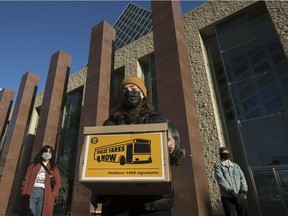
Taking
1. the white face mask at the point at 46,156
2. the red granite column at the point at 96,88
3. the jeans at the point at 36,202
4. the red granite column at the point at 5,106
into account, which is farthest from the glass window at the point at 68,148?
the jeans at the point at 36,202

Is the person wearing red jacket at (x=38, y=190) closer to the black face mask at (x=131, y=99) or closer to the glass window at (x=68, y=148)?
the black face mask at (x=131, y=99)

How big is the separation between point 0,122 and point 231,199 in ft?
55.1

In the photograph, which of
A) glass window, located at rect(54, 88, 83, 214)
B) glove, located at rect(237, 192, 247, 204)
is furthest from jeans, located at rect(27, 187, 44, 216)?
glass window, located at rect(54, 88, 83, 214)

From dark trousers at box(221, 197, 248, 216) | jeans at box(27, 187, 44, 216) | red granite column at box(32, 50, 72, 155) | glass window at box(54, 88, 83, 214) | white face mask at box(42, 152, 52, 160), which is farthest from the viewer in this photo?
red granite column at box(32, 50, 72, 155)

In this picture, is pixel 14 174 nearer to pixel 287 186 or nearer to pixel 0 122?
pixel 0 122

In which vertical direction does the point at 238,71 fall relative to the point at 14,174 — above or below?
above

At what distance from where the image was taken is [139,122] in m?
1.60

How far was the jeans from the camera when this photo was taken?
3402mm

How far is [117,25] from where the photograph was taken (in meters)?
44.8

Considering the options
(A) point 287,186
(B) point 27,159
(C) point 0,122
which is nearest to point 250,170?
(A) point 287,186

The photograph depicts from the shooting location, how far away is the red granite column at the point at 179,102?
531 cm

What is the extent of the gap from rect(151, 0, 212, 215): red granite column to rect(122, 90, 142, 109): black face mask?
4.10m

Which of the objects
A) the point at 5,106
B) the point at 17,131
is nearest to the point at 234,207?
the point at 17,131

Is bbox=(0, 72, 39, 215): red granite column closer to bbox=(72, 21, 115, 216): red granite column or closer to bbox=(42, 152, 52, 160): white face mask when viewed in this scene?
bbox=(72, 21, 115, 216): red granite column
